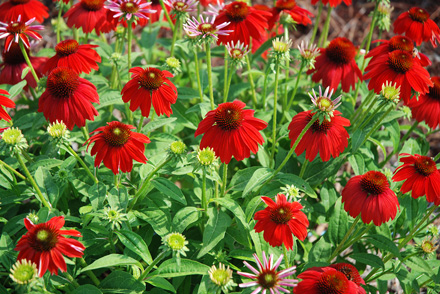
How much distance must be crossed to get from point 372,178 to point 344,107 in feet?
3.36

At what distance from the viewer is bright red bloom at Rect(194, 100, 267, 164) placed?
1.87 meters

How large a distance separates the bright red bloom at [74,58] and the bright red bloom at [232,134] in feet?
2.68

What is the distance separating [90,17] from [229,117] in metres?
1.28

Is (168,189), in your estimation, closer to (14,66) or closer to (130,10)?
(130,10)

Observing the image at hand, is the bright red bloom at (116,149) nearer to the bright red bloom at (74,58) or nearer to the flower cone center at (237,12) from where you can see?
the bright red bloom at (74,58)

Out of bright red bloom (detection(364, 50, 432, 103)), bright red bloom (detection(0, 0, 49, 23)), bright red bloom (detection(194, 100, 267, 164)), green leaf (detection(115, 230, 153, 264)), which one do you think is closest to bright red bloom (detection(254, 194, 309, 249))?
bright red bloom (detection(194, 100, 267, 164))

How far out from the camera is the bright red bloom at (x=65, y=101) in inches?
75.4

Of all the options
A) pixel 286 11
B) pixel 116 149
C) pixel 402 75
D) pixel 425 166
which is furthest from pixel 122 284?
pixel 286 11

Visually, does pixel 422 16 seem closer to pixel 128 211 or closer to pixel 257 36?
pixel 257 36

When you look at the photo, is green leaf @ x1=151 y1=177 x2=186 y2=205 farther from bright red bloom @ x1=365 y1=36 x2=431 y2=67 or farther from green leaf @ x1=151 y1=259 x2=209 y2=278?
bright red bloom @ x1=365 y1=36 x2=431 y2=67

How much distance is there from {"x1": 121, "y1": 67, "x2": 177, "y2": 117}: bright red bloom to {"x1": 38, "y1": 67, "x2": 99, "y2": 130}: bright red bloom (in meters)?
0.21

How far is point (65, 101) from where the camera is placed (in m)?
1.93

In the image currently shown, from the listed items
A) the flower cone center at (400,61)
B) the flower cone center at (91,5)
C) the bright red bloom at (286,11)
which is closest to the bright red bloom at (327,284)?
the flower cone center at (400,61)

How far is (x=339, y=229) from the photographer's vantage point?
7.66ft
